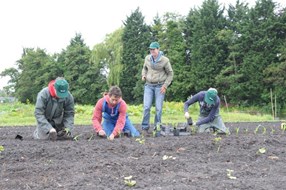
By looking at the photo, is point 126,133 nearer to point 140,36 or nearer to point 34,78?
point 140,36

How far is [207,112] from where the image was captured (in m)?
7.66

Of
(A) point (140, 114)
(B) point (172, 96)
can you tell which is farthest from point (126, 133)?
(B) point (172, 96)

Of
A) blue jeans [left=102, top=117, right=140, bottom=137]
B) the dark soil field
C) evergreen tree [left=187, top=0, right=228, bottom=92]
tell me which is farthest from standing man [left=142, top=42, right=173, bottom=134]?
evergreen tree [left=187, top=0, right=228, bottom=92]

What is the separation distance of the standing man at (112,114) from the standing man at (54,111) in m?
0.44

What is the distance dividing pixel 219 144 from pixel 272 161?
0.96 metres

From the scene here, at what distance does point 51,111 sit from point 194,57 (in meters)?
28.9

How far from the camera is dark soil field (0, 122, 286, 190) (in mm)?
3629

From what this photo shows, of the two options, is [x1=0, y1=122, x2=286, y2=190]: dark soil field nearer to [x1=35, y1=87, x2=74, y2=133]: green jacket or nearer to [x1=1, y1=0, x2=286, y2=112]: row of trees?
[x1=35, y1=87, x2=74, y2=133]: green jacket

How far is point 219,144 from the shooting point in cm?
552

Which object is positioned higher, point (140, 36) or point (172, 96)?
point (140, 36)

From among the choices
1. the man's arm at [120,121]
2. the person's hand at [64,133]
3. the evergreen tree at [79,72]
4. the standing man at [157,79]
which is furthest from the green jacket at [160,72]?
the evergreen tree at [79,72]

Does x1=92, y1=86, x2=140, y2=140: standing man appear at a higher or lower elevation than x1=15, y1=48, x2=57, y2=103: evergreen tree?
lower

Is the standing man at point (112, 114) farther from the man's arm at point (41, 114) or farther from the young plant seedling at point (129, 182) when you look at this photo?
the young plant seedling at point (129, 182)

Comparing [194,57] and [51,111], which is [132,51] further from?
[51,111]
